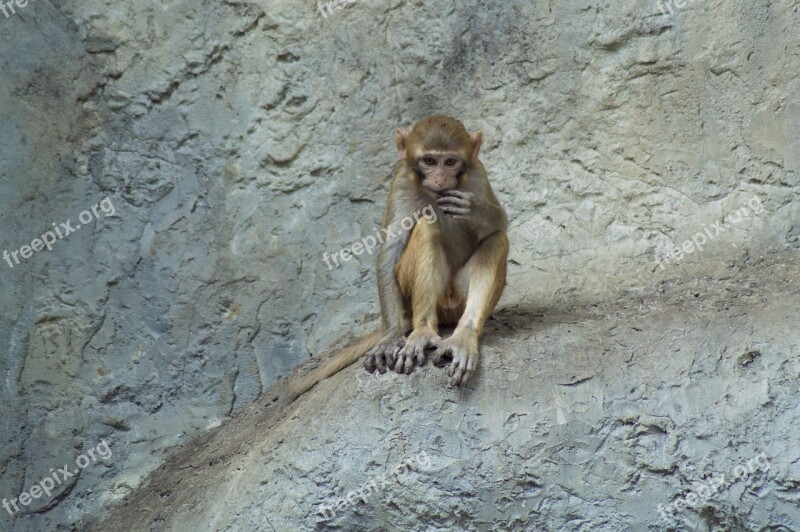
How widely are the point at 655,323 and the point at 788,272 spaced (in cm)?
143

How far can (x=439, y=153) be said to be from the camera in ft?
28.2

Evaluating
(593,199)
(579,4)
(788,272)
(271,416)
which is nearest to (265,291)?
(271,416)

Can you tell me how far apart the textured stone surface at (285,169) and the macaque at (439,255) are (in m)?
1.25

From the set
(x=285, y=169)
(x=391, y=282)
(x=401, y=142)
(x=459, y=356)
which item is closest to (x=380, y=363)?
(x=459, y=356)

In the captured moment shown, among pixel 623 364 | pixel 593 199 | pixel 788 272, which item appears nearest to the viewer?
pixel 623 364

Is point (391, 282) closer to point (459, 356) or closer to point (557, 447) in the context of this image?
point (459, 356)

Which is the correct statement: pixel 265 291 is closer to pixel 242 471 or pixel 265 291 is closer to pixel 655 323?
pixel 242 471

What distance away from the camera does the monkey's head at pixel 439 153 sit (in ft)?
28.1

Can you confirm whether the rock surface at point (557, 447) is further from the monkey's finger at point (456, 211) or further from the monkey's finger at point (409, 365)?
the monkey's finger at point (456, 211)

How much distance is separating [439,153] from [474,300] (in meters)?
1.23

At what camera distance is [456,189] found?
8734mm

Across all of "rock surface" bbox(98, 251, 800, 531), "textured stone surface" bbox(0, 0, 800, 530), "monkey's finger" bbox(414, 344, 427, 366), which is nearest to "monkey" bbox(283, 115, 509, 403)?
"monkey's finger" bbox(414, 344, 427, 366)

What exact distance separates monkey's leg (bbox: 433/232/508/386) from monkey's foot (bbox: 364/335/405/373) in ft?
1.16

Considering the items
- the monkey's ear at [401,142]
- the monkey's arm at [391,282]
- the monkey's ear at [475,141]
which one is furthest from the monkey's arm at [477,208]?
the monkey's ear at [401,142]
